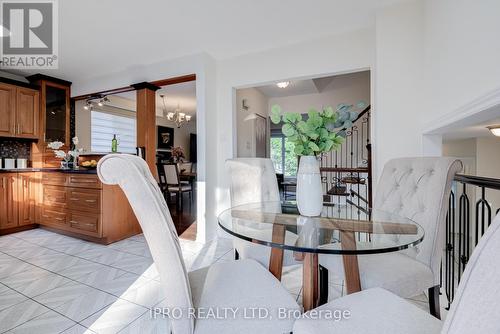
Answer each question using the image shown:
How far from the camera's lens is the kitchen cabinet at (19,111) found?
132 inches

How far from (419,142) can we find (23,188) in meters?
4.95

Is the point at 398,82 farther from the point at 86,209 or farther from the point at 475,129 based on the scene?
the point at 86,209

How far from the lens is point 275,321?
2.73ft

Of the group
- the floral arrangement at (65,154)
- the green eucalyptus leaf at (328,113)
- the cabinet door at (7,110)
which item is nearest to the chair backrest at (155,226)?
the green eucalyptus leaf at (328,113)

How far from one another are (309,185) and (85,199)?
9.59 ft

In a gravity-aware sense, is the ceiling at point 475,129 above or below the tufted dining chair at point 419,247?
above

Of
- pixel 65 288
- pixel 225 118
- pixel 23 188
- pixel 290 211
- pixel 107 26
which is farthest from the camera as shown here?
pixel 23 188

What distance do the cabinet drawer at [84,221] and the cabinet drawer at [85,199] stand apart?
8cm

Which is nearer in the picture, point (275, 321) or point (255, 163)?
point (275, 321)

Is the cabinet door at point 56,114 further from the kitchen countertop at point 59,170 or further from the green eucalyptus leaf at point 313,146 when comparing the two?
the green eucalyptus leaf at point 313,146

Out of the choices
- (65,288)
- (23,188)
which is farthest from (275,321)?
(23,188)

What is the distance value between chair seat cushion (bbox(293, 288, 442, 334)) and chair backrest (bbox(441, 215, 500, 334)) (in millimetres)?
406

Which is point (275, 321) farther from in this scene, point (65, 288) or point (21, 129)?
point (21, 129)

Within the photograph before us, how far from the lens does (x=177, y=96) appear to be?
513cm
